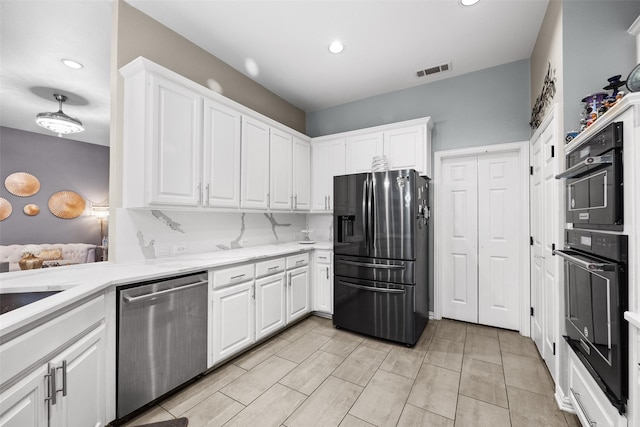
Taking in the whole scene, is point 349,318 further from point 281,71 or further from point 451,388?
point 281,71

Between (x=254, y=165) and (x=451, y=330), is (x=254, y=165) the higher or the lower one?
the higher one

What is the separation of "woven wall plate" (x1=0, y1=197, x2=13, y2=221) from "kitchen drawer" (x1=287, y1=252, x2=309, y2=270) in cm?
547

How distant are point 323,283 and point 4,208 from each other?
5820mm

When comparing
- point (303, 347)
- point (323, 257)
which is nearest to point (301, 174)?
point (323, 257)

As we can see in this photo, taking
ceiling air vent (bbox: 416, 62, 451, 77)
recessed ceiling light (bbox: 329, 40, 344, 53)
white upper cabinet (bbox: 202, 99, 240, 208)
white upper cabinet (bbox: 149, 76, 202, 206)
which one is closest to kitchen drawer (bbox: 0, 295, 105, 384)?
white upper cabinet (bbox: 149, 76, 202, 206)

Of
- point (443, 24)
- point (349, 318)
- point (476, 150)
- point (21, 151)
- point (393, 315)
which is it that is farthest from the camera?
point (21, 151)

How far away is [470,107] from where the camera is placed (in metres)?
3.32

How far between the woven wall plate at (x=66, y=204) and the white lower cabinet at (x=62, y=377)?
5.43m

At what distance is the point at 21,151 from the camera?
5070 mm

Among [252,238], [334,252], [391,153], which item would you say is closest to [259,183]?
[252,238]

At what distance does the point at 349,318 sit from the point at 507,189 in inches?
92.3

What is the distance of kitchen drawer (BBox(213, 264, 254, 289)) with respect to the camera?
7.37 feet

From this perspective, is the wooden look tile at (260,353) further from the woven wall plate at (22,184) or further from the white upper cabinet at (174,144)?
the woven wall plate at (22,184)

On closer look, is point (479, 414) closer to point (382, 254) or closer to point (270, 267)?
point (382, 254)
